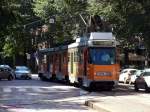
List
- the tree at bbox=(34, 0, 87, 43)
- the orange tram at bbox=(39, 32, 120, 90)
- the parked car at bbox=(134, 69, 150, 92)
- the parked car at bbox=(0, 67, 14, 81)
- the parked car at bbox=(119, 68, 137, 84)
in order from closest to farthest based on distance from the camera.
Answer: the orange tram at bbox=(39, 32, 120, 90), the parked car at bbox=(134, 69, 150, 92), the parked car at bbox=(119, 68, 137, 84), the parked car at bbox=(0, 67, 14, 81), the tree at bbox=(34, 0, 87, 43)

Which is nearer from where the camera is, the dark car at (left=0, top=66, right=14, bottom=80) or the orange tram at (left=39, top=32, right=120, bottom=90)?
the orange tram at (left=39, top=32, right=120, bottom=90)

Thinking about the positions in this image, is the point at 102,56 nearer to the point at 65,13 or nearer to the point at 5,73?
the point at 5,73

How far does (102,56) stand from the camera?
3397 centimetres

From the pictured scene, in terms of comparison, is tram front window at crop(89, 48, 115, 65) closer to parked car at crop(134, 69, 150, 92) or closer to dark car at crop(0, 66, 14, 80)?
parked car at crop(134, 69, 150, 92)

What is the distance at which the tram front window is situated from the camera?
111ft

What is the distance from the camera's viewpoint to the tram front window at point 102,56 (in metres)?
34.0

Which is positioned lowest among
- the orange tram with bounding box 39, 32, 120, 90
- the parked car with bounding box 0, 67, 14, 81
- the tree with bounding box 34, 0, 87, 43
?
the parked car with bounding box 0, 67, 14, 81

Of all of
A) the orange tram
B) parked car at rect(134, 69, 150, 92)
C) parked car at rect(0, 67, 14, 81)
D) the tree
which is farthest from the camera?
the tree

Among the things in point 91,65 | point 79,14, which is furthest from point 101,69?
point 79,14

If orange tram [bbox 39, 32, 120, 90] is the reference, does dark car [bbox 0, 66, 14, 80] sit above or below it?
below

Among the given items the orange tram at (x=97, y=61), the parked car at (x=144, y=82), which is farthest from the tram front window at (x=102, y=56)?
the parked car at (x=144, y=82)

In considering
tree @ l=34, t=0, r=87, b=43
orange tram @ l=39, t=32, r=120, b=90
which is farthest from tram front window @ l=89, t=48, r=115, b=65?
tree @ l=34, t=0, r=87, b=43

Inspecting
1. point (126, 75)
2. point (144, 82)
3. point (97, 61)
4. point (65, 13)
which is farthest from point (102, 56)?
point (65, 13)

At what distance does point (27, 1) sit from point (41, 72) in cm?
3645
